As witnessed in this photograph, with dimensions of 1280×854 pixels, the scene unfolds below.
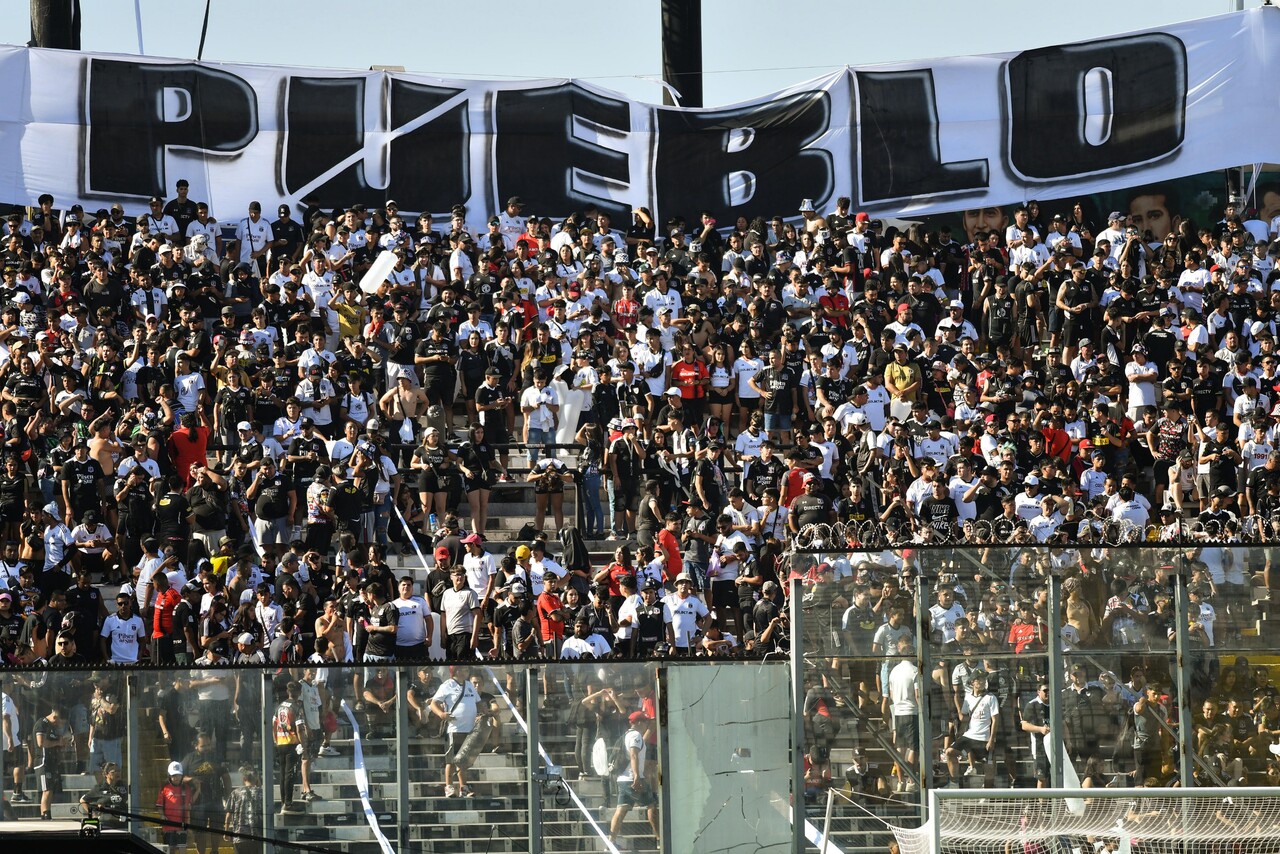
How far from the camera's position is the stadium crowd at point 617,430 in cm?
1831

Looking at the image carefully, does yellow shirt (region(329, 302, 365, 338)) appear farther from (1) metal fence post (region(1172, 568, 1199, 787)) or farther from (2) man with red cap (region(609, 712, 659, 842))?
(1) metal fence post (region(1172, 568, 1199, 787))

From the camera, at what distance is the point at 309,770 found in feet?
46.8

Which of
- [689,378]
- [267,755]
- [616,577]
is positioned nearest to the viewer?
[267,755]

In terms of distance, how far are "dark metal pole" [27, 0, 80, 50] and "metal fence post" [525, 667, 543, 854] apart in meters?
22.9

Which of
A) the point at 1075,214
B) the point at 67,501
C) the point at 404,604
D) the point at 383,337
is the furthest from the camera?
the point at 1075,214

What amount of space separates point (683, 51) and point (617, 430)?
1407cm

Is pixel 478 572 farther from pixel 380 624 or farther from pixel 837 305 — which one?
pixel 837 305

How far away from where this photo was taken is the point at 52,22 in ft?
109

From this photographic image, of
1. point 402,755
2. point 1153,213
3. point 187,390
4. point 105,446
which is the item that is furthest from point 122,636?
point 1153,213

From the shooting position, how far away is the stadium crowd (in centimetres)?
1831

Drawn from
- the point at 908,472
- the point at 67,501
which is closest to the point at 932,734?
A: the point at 908,472

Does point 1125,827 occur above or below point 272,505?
below

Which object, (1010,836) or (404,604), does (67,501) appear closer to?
(404,604)

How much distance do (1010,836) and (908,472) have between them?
810 cm
